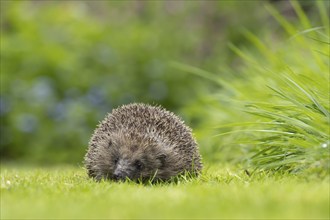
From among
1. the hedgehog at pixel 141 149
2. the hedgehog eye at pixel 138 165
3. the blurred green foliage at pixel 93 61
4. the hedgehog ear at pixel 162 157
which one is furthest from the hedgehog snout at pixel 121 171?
the blurred green foliage at pixel 93 61

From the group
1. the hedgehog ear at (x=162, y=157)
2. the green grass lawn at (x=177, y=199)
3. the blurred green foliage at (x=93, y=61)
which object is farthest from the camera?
the blurred green foliage at (x=93, y=61)

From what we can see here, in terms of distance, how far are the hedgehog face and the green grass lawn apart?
505 millimetres

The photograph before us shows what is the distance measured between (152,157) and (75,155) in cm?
564

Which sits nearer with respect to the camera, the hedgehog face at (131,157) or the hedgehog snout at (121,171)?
the hedgehog snout at (121,171)

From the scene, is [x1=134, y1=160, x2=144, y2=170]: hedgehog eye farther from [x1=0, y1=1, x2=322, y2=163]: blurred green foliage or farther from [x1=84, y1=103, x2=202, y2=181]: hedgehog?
[x1=0, y1=1, x2=322, y2=163]: blurred green foliage

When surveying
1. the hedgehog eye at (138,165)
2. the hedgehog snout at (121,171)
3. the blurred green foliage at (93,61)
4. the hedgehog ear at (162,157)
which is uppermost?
the blurred green foliage at (93,61)

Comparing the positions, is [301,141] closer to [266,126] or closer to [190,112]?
[266,126]

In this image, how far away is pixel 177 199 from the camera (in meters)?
4.19

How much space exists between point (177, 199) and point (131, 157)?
1.71m

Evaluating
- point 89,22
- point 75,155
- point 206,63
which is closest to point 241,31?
point 206,63

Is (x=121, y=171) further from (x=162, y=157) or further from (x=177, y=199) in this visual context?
(x=177, y=199)

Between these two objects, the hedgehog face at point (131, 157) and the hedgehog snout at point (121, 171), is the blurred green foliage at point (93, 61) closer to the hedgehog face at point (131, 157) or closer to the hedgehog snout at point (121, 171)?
the hedgehog face at point (131, 157)

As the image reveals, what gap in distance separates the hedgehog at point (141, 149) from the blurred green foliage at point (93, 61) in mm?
4348

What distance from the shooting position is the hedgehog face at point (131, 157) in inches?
230
